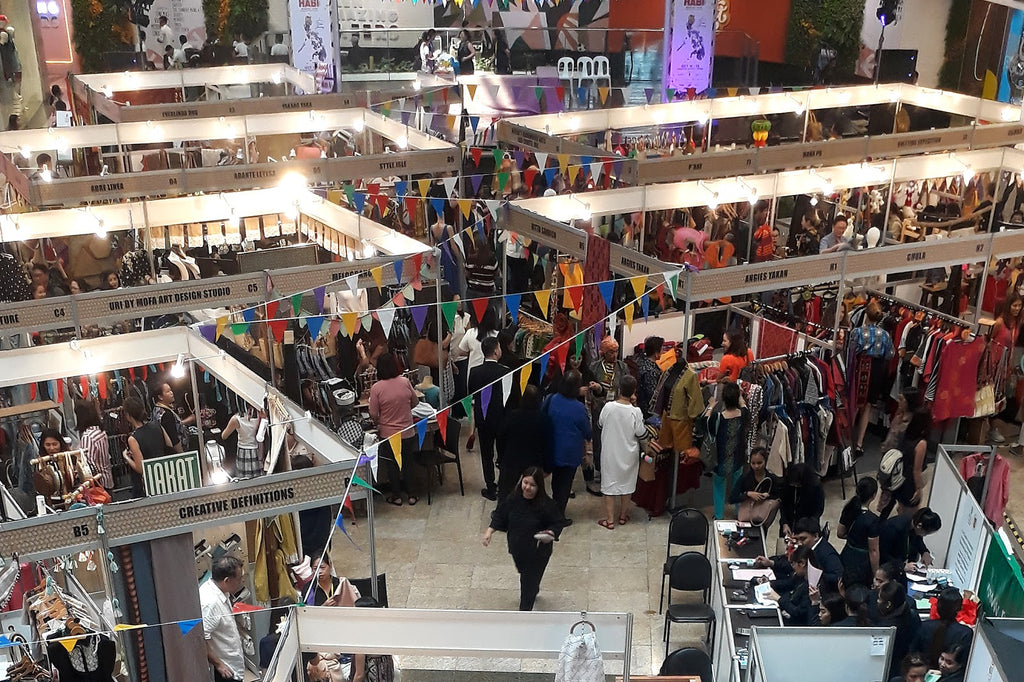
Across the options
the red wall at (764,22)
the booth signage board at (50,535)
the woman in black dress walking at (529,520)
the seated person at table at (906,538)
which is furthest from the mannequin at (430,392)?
the red wall at (764,22)

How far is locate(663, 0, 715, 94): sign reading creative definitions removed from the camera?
18.4 m

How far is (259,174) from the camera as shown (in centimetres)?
1126

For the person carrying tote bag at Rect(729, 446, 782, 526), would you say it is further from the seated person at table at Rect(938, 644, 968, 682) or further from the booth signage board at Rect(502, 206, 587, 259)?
the booth signage board at Rect(502, 206, 587, 259)

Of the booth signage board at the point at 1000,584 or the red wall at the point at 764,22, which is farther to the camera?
the red wall at the point at 764,22

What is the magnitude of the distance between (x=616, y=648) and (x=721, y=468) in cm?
345

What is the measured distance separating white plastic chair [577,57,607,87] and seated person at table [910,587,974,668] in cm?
1538

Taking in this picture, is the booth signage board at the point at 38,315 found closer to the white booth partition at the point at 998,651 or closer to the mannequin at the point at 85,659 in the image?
the mannequin at the point at 85,659

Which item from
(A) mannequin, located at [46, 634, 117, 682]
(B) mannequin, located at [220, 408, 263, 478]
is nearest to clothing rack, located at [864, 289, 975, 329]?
(B) mannequin, located at [220, 408, 263, 478]

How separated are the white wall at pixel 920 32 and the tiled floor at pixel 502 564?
1322 cm

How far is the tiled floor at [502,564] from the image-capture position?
23.2ft

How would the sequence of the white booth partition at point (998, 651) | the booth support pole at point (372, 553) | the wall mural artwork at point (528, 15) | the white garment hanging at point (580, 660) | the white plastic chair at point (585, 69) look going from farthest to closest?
the wall mural artwork at point (528, 15) → the white plastic chair at point (585, 69) → the booth support pole at point (372, 553) → the white garment hanging at point (580, 660) → the white booth partition at point (998, 651)

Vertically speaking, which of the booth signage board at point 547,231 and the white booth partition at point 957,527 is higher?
the booth signage board at point 547,231

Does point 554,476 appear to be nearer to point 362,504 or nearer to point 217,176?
point 362,504

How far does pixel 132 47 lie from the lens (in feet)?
68.5
